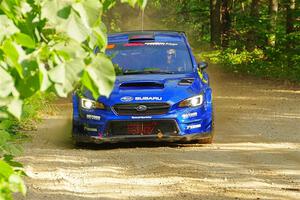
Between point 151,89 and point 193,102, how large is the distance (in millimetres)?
709

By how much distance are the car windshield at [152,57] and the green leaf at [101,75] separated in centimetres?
855

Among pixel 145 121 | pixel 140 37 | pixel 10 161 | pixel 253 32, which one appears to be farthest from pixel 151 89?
pixel 253 32

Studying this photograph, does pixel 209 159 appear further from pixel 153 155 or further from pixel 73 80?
pixel 73 80

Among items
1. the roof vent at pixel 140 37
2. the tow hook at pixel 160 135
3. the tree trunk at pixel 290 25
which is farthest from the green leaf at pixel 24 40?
the tree trunk at pixel 290 25

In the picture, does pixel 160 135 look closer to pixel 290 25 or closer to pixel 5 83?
pixel 5 83

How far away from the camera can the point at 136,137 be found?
952cm

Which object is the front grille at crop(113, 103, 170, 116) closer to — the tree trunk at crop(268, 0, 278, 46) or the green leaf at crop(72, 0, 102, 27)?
the green leaf at crop(72, 0, 102, 27)

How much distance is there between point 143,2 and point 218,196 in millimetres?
4939

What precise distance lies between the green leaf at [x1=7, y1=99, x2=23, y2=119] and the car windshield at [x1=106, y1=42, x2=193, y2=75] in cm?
853

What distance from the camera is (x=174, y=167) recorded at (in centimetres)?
820

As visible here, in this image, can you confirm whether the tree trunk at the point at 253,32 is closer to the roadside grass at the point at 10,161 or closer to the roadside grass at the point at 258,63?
the roadside grass at the point at 258,63

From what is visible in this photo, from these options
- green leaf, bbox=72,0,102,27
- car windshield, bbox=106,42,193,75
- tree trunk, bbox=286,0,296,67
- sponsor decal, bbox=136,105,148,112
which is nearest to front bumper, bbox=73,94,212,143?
sponsor decal, bbox=136,105,148,112

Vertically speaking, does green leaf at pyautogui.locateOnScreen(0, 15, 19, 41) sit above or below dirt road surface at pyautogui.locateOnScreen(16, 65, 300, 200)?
above

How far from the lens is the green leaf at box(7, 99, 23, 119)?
5.60 feet
